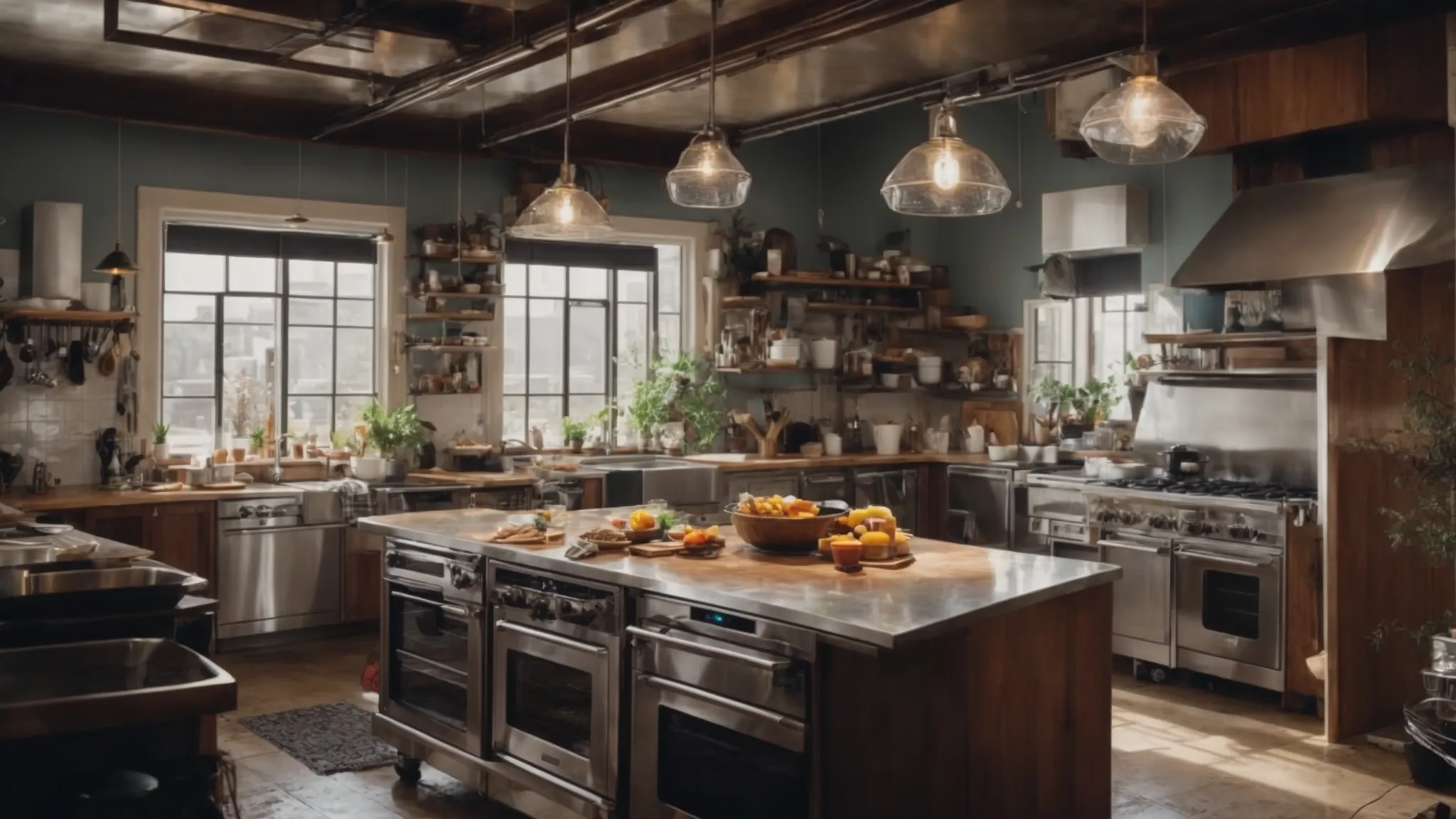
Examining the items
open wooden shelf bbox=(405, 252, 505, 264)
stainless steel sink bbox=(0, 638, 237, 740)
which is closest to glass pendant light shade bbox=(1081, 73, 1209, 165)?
stainless steel sink bbox=(0, 638, 237, 740)

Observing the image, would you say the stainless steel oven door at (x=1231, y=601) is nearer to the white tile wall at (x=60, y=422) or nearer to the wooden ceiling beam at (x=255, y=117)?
the wooden ceiling beam at (x=255, y=117)

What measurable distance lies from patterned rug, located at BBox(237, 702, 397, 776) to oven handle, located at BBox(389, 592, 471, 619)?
0.75m

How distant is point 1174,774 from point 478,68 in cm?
437

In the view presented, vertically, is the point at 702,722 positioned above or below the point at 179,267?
below

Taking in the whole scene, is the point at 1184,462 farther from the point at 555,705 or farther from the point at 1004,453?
the point at 555,705

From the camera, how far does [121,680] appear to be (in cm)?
319

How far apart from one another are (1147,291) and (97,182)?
254 inches

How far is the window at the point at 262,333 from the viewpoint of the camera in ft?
25.8

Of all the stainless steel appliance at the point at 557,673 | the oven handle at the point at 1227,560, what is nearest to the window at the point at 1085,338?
the oven handle at the point at 1227,560

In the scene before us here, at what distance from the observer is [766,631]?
3.56 metres

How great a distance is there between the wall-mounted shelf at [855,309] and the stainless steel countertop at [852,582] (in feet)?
16.0

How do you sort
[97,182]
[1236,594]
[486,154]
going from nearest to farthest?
[1236,594] < [97,182] < [486,154]

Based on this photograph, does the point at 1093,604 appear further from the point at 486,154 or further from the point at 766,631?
the point at 486,154

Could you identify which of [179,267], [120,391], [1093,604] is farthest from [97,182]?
[1093,604]
